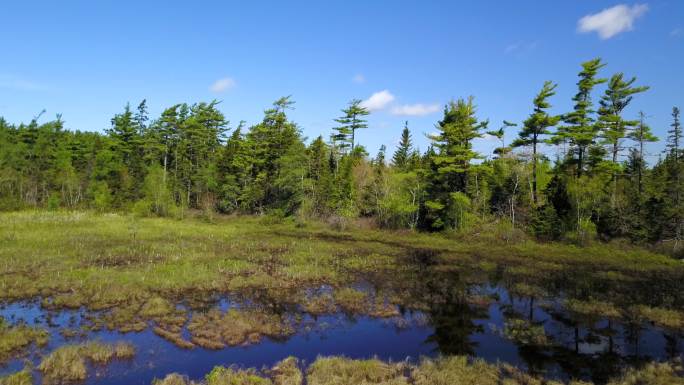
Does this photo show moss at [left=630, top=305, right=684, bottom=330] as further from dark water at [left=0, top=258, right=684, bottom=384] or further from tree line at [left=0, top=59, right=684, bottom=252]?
tree line at [left=0, top=59, right=684, bottom=252]

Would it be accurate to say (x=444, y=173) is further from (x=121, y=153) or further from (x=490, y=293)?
(x=121, y=153)

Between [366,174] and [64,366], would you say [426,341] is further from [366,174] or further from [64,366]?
[366,174]

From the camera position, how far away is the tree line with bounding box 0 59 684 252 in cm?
4094

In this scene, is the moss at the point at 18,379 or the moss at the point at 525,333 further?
the moss at the point at 525,333

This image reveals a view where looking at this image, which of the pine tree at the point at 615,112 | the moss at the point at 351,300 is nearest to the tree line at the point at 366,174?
the pine tree at the point at 615,112

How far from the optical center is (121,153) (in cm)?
7656

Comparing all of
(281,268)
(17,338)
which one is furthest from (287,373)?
(281,268)

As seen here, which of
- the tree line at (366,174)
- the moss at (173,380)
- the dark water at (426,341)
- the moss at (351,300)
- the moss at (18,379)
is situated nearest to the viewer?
the moss at (18,379)

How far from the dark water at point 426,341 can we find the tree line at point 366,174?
21986 mm

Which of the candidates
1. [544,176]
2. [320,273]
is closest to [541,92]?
[544,176]

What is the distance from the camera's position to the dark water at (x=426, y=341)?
48.5 ft

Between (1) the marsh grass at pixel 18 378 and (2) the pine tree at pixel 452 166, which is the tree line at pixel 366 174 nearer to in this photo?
(2) the pine tree at pixel 452 166

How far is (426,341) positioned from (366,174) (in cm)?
3903

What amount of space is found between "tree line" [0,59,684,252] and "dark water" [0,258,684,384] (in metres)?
22.0
